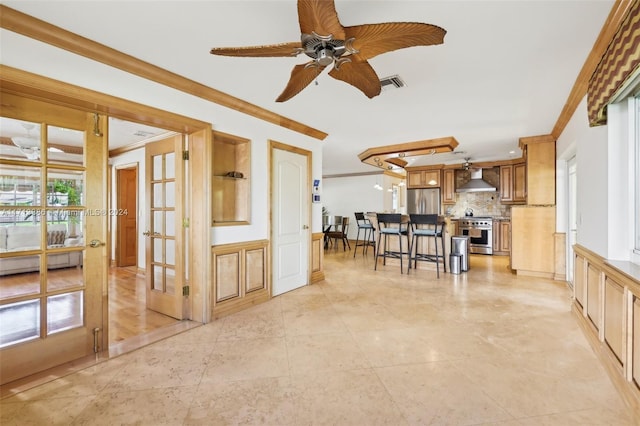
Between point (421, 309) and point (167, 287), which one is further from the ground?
point (167, 287)

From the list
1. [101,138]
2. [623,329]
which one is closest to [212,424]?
[101,138]

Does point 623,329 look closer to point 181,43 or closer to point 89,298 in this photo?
point 181,43

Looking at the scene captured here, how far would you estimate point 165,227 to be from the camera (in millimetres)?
3117

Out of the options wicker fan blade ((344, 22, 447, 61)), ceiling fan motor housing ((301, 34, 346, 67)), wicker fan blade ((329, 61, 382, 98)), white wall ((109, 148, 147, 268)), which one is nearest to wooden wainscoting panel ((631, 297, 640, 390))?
wicker fan blade ((344, 22, 447, 61))

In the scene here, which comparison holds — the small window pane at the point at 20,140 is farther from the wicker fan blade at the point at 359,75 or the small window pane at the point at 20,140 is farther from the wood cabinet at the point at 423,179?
the wood cabinet at the point at 423,179

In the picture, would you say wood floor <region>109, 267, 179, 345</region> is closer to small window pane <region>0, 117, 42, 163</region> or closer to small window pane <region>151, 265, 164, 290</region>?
small window pane <region>151, 265, 164, 290</region>

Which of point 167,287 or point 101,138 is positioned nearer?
point 101,138

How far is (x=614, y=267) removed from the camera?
1953mm

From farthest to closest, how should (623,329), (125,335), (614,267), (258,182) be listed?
1. (258,182)
2. (125,335)
3. (614,267)
4. (623,329)

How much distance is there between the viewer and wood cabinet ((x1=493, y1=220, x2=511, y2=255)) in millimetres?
6730

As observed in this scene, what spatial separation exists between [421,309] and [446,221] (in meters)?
2.34

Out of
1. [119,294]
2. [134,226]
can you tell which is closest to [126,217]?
[134,226]

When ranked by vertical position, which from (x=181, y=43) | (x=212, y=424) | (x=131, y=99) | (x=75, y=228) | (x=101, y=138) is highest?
(x=181, y=43)

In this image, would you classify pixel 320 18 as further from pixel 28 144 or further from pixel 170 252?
pixel 170 252
